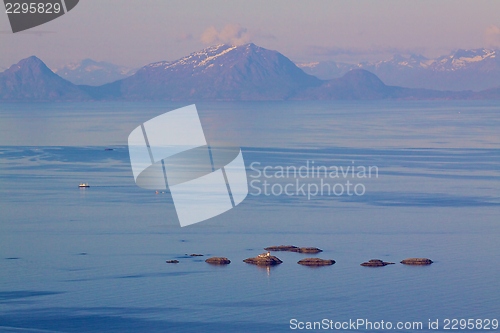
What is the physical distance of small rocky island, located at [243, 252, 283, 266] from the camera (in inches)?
1859

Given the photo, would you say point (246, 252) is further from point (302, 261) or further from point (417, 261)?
point (417, 261)

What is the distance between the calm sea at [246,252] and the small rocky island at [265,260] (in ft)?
2.57

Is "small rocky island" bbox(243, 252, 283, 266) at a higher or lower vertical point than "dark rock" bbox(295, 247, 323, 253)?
higher

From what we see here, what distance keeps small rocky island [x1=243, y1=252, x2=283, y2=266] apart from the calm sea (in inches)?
30.8

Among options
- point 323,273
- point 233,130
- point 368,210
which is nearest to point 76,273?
point 323,273

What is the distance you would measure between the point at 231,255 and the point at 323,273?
7.63 metres

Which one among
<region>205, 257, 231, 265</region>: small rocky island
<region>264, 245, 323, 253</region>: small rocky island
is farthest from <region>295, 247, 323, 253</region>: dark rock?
<region>205, 257, 231, 265</region>: small rocky island

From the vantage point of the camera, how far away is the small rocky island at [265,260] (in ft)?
155

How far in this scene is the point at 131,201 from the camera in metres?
71.1

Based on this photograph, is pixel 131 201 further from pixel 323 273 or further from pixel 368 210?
pixel 323 273

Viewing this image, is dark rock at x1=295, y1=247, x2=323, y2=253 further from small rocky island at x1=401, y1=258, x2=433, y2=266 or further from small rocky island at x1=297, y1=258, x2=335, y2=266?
small rocky island at x1=401, y1=258, x2=433, y2=266

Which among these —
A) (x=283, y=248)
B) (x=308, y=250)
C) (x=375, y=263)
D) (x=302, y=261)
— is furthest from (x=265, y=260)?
(x=375, y=263)

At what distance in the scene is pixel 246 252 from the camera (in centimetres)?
5078

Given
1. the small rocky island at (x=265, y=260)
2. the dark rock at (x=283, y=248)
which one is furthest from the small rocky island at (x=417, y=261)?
the small rocky island at (x=265, y=260)
